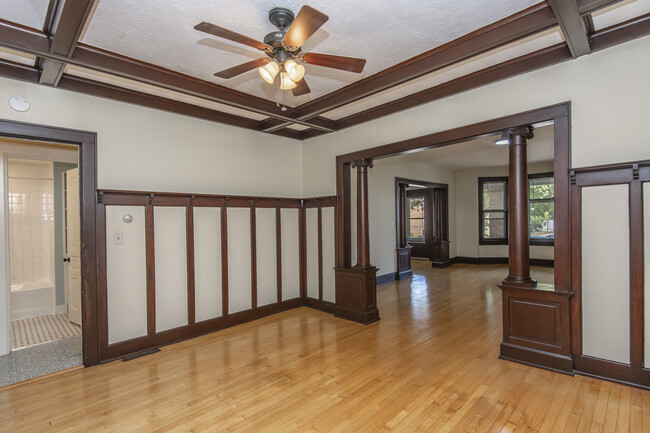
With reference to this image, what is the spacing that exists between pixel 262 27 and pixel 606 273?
3532 mm

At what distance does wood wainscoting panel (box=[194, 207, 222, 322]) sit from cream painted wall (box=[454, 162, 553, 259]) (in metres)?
7.84

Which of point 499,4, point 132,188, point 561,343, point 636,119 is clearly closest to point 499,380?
point 561,343

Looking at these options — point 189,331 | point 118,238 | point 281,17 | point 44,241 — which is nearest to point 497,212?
point 189,331

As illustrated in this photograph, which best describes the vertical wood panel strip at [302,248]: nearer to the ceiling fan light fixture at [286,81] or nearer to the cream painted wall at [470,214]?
the ceiling fan light fixture at [286,81]

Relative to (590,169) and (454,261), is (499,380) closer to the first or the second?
(590,169)

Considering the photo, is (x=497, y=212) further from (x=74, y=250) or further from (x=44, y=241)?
(x=44, y=241)

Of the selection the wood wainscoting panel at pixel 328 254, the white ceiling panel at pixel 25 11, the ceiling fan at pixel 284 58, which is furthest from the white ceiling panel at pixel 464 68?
the white ceiling panel at pixel 25 11

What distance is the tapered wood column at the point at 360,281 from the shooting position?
15.3 feet

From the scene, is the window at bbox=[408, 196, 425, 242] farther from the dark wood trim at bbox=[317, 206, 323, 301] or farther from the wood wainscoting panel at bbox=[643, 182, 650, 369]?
the wood wainscoting panel at bbox=[643, 182, 650, 369]

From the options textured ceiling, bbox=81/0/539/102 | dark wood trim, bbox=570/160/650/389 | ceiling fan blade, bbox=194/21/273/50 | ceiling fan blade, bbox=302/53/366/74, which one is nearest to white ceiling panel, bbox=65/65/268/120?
textured ceiling, bbox=81/0/539/102

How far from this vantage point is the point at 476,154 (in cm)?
773

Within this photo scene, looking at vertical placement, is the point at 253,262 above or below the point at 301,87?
below

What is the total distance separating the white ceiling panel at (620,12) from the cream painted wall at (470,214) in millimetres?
7526

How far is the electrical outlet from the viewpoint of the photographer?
368 centimetres
